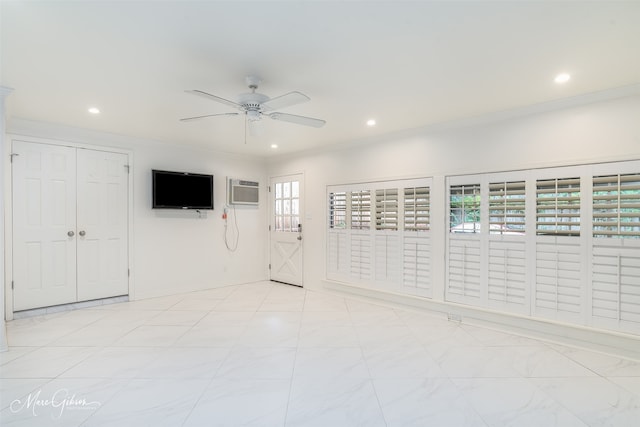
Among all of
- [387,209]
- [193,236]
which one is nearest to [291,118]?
[387,209]

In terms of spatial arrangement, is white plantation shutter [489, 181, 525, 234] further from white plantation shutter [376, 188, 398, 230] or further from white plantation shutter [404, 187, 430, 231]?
white plantation shutter [376, 188, 398, 230]

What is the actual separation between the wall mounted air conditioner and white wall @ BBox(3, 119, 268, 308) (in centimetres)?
12

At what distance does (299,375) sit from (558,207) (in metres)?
2.94

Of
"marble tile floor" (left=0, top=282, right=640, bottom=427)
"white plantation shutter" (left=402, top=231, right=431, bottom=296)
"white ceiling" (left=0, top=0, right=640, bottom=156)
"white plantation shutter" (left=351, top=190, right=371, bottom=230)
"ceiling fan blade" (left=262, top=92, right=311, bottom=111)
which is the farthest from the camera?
"white plantation shutter" (left=351, top=190, right=371, bottom=230)

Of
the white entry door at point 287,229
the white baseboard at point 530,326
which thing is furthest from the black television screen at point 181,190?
the white baseboard at point 530,326

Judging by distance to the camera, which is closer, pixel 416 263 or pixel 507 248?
pixel 507 248

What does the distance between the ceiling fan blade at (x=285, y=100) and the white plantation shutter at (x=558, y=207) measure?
2.59m

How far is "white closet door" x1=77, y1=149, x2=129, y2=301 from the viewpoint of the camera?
165 inches

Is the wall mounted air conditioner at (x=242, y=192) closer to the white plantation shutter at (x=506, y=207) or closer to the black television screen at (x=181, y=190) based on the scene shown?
the black television screen at (x=181, y=190)

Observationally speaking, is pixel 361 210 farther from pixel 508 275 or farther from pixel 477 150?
pixel 508 275

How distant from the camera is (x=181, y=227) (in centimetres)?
505

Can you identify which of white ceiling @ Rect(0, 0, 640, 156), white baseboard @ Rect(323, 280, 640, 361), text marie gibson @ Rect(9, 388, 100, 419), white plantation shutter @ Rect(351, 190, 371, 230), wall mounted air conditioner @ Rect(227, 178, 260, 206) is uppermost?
white ceiling @ Rect(0, 0, 640, 156)

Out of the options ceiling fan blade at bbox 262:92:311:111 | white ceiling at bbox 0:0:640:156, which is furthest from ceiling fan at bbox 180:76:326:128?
white ceiling at bbox 0:0:640:156

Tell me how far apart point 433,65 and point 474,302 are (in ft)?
8.70
